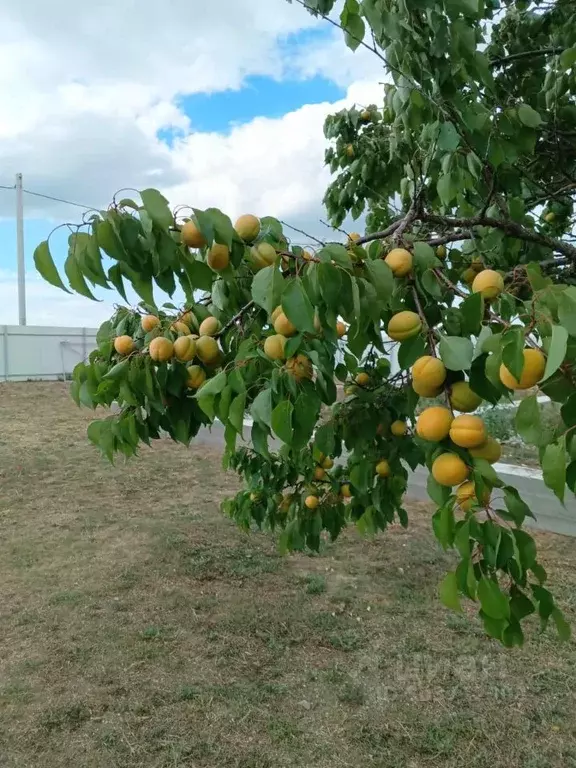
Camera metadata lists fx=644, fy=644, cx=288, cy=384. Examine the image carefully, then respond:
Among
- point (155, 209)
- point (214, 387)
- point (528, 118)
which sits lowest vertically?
point (214, 387)

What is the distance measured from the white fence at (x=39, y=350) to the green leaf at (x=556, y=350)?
18107 mm

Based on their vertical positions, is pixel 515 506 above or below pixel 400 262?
below

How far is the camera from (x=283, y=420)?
3.65 ft

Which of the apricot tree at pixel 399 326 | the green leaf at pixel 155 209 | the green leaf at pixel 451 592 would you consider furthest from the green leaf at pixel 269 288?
the green leaf at pixel 451 592

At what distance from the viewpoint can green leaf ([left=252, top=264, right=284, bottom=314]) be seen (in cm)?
110

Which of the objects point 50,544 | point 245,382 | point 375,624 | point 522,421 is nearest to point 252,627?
point 375,624

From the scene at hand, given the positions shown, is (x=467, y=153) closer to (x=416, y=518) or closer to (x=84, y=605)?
(x=84, y=605)

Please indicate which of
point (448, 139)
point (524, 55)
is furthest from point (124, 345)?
point (524, 55)

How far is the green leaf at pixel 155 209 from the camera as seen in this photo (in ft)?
3.81

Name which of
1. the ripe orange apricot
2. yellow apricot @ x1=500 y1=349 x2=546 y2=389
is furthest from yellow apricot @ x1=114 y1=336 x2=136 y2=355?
yellow apricot @ x1=500 y1=349 x2=546 y2=389

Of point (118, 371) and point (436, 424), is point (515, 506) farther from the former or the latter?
point (118, 371)

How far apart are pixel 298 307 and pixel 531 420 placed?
0.40m

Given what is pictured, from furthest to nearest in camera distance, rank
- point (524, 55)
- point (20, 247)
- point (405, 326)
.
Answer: point (20, 247)
point (524, 55)
point (405, 326)

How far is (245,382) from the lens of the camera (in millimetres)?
1280
